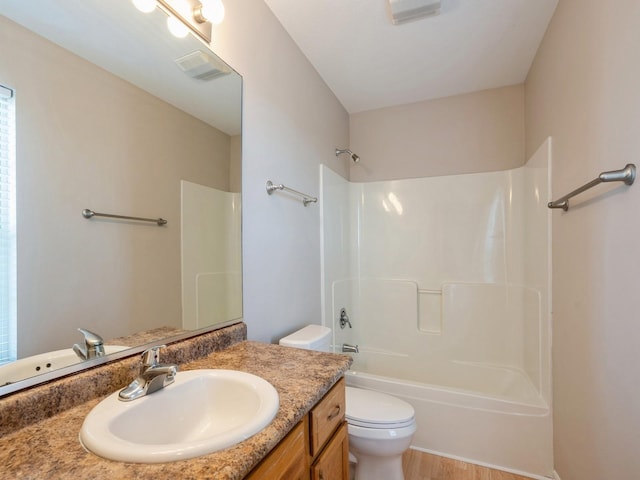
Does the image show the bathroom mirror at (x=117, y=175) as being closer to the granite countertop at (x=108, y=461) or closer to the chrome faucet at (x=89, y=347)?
the chrome faucet at (x=89, y=347)

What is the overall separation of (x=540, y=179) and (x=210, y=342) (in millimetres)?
2116

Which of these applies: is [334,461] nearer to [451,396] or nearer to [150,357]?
[150,357]

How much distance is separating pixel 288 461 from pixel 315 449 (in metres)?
0.18

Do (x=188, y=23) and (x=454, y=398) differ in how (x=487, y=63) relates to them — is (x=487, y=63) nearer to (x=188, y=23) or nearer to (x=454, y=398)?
(x=188, y=23)

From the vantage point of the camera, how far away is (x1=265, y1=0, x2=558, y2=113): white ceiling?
1568mm

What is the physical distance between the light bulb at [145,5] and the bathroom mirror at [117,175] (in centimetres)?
2

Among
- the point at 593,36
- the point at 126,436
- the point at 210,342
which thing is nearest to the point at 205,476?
the point at 126,436

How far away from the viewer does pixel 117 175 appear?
0.88 metres

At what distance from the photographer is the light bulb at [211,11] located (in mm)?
1109

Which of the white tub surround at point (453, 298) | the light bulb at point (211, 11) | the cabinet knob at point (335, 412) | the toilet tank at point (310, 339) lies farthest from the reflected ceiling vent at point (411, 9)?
the cabinet knob at point (335, 412)

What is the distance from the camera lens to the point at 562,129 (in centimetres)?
154

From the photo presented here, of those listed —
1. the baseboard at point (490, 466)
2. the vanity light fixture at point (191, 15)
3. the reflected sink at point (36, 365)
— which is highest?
the vanity light fixture at point (191, 15)

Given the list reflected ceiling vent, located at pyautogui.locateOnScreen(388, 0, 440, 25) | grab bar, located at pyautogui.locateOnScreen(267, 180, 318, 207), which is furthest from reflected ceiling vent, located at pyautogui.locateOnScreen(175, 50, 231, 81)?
reflected ceiling vent, located at pyautogui.locateOnScreen(388, 0, 440, 25)

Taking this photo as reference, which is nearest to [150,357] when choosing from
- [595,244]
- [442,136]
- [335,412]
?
[335,412]
